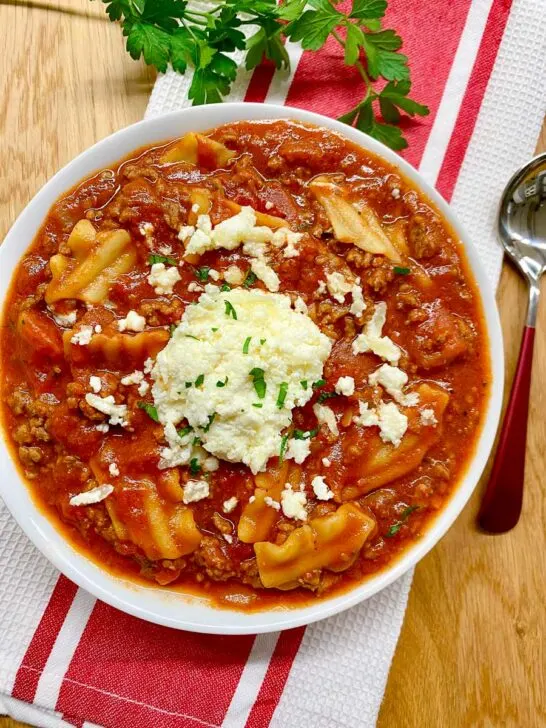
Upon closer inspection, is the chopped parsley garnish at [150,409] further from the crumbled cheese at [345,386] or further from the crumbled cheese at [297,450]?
the crumbled cheese at [345,386]

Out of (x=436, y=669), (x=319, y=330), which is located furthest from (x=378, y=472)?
(x=436, y=669)

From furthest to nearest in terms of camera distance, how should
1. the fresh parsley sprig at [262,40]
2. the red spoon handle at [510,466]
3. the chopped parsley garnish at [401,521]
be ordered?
the red spoon handle at [510,466] → the fresh parsley sprig at [262,40] → the chopped parsley garnish at [401,521]

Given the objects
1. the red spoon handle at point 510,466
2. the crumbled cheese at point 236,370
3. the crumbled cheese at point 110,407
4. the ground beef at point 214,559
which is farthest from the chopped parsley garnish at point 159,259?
the red spoon handle at point 510,466

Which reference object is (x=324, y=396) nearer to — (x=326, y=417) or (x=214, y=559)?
(x=326, y=417)

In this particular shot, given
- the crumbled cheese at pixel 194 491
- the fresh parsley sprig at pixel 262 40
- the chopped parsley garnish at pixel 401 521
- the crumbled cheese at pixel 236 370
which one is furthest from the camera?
the fresh parsley sprig at pixel 262 40

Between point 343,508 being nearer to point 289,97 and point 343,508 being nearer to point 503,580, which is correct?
point 503,580

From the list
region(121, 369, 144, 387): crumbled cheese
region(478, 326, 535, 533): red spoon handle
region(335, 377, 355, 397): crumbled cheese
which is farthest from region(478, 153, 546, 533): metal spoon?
region(121, 369, 144, 387): crumbled cheese
